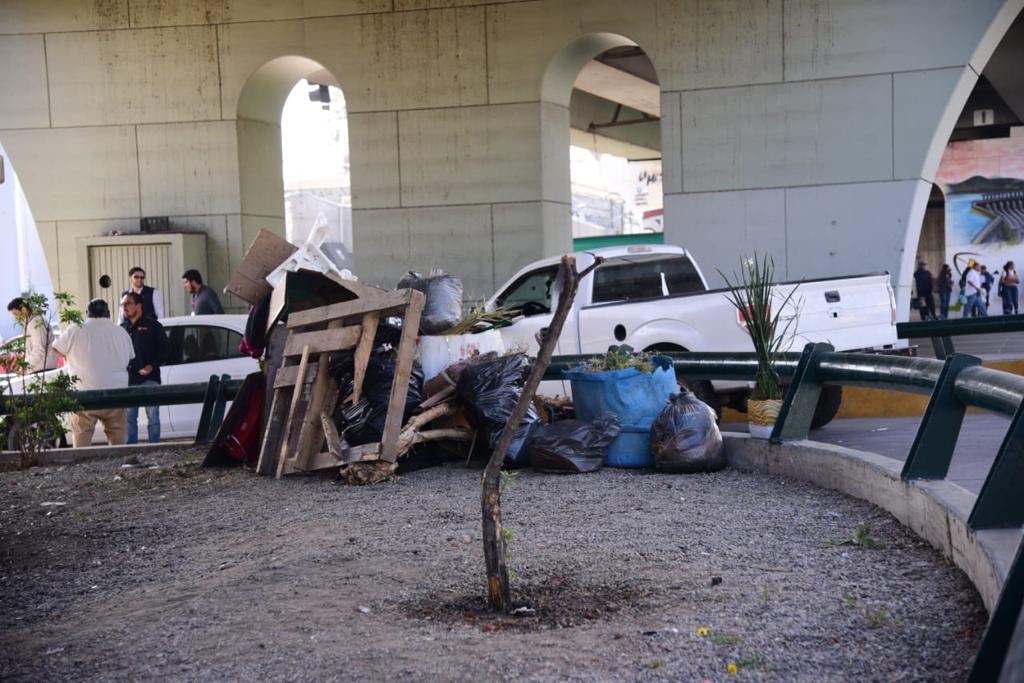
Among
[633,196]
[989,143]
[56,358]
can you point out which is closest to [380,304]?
[56,358]

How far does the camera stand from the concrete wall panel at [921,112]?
52.8 feet

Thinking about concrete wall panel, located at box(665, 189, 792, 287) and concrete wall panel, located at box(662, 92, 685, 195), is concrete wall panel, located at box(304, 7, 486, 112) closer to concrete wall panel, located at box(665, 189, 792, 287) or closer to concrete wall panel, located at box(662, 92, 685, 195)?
concrete wall panel, located at box(662, 92, 685, 195)

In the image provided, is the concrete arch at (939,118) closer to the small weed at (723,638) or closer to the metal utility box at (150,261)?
the metal utility box at (150,261)

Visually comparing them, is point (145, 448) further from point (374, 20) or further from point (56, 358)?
point (374, 20)

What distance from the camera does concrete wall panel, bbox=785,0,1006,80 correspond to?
16.0 metres

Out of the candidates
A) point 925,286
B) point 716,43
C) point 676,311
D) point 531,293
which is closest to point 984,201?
point 925,286

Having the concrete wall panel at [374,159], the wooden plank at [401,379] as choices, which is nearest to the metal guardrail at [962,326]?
the wooden plank at [401,379]

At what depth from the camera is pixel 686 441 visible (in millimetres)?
7711

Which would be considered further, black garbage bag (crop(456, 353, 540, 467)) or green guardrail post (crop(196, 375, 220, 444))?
green guardrail post (crop(196, 375, 220, 444))

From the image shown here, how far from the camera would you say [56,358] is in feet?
44.4

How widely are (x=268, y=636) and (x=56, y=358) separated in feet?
33.7

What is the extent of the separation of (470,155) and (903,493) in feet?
43.1

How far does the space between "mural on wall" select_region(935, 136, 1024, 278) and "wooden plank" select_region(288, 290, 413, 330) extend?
28263mm

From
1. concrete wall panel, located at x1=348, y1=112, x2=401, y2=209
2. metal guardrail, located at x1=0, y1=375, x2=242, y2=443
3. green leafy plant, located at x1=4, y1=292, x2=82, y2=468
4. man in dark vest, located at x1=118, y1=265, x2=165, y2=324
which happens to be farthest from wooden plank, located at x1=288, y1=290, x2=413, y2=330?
concrete wall panel, located at x1=348, y1=112, x2=401, y2=209
